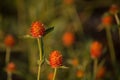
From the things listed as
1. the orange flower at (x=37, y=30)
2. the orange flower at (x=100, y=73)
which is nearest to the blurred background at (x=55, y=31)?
the orange flower at (x=100, y=73)

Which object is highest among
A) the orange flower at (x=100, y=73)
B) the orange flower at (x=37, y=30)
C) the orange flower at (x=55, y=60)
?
the orange flower at (x=37, y=30)

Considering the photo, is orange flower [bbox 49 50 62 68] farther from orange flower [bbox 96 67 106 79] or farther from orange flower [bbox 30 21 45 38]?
orange flower [bbox 96 67 106 79]

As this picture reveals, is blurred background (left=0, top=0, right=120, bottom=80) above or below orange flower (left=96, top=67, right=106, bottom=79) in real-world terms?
above

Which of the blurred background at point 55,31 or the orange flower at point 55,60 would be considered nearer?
the orange flower at point 55,60

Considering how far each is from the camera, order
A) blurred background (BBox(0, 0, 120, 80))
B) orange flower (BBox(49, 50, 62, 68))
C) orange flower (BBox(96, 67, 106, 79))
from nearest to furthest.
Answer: orange flower (BBox(49, 50, 62, 68)) < orange flower (BBox(96, 67, 106, 79)) < blurred background (BBox(0, 0, 120, 80))

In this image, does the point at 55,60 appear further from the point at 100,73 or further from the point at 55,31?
the point at 55,31

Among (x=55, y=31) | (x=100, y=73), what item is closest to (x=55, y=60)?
(x=100, y=73)

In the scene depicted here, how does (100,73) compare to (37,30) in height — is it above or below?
below

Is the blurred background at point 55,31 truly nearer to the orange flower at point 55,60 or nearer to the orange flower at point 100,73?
the orange flower at point 100,73

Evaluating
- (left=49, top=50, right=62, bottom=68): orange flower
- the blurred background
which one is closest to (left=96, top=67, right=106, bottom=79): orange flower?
the blurred background
